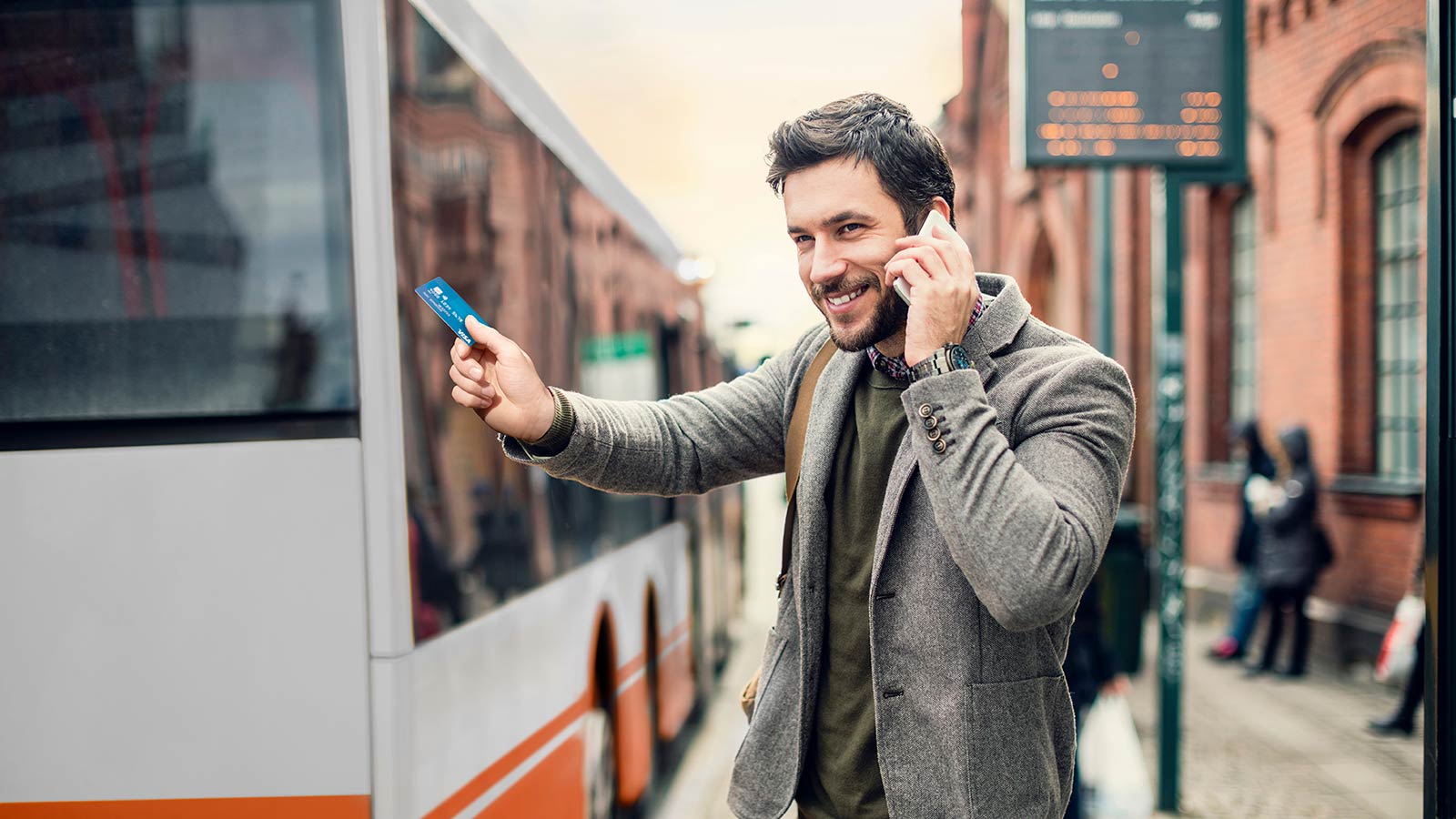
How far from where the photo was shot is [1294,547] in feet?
31.5

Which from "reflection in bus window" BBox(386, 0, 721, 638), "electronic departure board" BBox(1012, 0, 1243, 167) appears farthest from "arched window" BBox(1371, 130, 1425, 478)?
"reflection in bus window" BBox(386, 0, 721, 638)

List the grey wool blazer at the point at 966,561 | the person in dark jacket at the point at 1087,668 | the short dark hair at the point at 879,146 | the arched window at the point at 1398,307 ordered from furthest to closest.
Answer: the arched window at the point at 1398,307, the person in dark jacket at the point at 1087,668, the short dark hair at the point at 879,146, the grey wool blazer at the point at 966,561

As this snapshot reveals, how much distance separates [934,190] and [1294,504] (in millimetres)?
8462

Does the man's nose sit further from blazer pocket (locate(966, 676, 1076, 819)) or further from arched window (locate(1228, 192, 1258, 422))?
arched window (locate(1228, 192, 1258, 422))

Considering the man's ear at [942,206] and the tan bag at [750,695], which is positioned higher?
the man's ear at [942,206]

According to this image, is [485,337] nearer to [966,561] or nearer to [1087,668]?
[966,561]

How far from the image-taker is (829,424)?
216 centimetres

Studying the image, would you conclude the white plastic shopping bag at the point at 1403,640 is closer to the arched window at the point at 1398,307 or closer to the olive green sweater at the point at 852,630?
the arched window at the point at 1398,307

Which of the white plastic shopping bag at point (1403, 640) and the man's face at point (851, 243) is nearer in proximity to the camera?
the man's face at point (851, 243)

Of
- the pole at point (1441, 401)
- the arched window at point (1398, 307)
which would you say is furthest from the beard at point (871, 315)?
the arched window at point (1398, 307)

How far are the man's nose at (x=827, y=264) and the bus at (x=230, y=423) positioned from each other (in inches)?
47.2

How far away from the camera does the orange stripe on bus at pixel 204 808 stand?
2729 millimetres

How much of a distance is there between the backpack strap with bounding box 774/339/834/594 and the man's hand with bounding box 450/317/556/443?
42 centimetres

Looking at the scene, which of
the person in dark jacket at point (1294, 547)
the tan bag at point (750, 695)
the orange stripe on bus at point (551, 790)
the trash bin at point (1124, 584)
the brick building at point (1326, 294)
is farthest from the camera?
the brick building at point (1326, 294)
